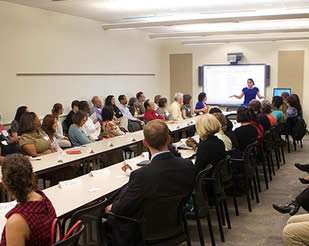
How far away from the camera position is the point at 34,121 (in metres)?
5.43

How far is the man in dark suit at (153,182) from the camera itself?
2.93 m

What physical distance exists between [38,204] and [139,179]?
0.80m

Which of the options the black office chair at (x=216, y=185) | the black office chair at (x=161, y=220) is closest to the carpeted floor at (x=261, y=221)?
the black office chair at (x=216, y=185)

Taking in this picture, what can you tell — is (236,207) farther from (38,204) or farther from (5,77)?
(5,77)

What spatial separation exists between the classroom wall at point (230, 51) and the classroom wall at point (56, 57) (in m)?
2.08

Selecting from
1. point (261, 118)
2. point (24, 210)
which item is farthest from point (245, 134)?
point (24, 210)

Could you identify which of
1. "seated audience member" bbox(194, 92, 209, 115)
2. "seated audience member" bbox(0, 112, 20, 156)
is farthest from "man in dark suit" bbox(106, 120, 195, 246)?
"seated audience member" bbox(194, 92, 209, 115)

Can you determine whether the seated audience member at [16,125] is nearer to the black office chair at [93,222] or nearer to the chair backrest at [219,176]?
the chair backrest at [219,176]

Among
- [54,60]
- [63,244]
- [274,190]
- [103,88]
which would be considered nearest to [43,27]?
[54,60]

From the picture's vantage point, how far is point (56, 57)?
9156mm

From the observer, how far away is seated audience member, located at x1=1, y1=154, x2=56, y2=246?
2.23m

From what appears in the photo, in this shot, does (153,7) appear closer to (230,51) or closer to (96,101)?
(96,101)

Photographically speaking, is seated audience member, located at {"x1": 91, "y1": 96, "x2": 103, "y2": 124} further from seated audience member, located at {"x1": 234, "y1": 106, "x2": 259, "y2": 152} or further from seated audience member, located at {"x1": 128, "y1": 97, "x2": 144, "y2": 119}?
seated audience member, located at {"x1": 234, "y1": 106, "x2": 259, "y2": 152}

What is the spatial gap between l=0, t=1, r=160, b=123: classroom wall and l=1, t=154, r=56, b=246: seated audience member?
5.74m
